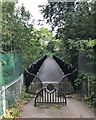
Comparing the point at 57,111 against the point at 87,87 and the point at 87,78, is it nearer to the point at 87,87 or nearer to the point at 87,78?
the point at 87,87

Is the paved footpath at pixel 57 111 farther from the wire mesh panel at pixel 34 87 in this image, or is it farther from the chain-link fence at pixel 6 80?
the wire mesh panel at pixel 34 87

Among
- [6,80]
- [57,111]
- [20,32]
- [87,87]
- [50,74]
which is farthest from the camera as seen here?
[50,74]

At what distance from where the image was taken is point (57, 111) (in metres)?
9.49

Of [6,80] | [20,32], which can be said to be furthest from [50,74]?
[6,80]

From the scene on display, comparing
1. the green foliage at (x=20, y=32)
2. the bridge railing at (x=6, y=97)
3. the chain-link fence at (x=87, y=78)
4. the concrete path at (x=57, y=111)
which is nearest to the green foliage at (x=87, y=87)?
the chain-link fence at (x=87, y=78)

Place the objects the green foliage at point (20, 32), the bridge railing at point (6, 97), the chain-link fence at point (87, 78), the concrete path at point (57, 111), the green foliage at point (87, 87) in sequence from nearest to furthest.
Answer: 1. the bridge railing at point (6, 97)
2. the concrete path at point (57, 111)
3. the green foliage at point (87, 87)
4. the chain-link fence at point (87, 78)
5. the green foliage at point (20, 32)

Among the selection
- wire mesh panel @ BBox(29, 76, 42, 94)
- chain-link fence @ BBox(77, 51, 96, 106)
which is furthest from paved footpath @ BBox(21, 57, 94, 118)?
wire mesh panel @ BBox(29, 76, 42, 94)

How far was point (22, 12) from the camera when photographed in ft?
54.7

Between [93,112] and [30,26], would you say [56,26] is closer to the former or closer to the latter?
[30,26]

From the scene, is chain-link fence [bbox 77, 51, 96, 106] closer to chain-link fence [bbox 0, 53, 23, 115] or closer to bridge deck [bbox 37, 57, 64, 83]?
chain-link fence [bbox 0, 53, 23, 115]

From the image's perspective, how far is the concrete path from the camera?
8.83 meters

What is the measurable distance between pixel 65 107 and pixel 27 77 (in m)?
4.50

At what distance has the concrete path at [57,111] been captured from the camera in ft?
29.0

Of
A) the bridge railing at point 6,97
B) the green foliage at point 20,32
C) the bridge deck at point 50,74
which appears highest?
the green foliage at point 20,32
